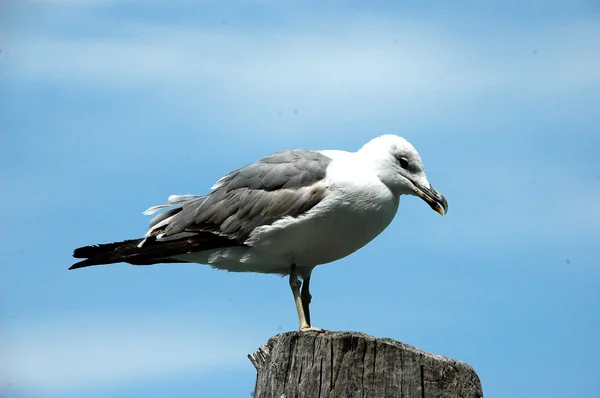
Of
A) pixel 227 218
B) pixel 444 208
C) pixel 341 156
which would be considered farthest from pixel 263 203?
pixel 444 208

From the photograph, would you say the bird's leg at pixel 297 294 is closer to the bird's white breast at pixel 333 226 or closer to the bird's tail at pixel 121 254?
the bird's white breast at pixel 333 226

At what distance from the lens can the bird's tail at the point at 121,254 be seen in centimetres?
830

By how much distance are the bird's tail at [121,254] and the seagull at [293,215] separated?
10 mm

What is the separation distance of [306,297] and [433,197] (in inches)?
64.4

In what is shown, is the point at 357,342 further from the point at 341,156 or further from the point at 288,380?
the point at 341,156

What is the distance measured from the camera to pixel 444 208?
7977 mm

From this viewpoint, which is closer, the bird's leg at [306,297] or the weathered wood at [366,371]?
the weathered wood at [366,371]

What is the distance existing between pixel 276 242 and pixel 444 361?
2760 mm

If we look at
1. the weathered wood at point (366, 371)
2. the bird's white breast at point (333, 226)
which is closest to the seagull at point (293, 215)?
the bird's white breast at point (333, 226)

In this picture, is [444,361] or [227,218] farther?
[227,218]

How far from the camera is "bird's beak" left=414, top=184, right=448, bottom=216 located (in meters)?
7.96

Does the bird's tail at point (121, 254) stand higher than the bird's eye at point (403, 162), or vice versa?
the bird's eye at point (403, 162)

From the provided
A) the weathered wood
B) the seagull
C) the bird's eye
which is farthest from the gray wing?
the weathered wood

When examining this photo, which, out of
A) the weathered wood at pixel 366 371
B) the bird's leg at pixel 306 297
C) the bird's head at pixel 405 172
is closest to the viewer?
the weathered wood at pixel 366 371
